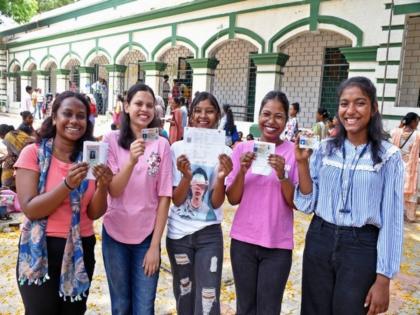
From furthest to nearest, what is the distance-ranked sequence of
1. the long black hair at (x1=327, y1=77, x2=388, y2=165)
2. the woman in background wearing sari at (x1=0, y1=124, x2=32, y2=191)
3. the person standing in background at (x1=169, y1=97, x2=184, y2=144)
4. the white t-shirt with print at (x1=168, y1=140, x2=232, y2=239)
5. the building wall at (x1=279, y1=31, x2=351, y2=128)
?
the building wall at (x1=279, y1=31, x2=351, y2=128), the person standing in background at (x1=169, y1=97, x2=184, y2=144), the woman in background wearing sari at (x1=0, y1=124, x2=32, y2=191), the white t-shirt with print at (x1=168, y1=140, x2=232, y2=239), the long black hair at (x1=327, y1=77, x2=388, y2=165)

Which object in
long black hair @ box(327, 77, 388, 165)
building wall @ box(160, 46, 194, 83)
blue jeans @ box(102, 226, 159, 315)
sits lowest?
blue jeans @ box(102, 226, 159, 315)

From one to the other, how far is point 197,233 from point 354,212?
941mm

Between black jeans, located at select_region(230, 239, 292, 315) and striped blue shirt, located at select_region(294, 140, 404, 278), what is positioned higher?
striped blue shirt, located at select_region(294, 140, 404, 278)

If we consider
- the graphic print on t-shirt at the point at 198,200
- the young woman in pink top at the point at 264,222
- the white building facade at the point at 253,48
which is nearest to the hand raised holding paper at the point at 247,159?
the young woman in pink top at the point at 264,222

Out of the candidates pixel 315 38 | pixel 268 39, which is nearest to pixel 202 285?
pixel 268 39

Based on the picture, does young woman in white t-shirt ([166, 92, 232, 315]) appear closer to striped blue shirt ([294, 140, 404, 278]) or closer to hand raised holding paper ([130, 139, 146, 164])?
hand raised holding paper ([130, 139, 146, 164])

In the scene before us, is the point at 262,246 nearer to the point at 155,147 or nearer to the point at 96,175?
the point at 155,147

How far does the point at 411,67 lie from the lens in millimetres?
9727

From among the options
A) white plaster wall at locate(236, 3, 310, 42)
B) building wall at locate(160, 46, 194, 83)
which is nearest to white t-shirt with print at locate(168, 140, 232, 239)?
white plaster wall at locate(236, 3, 310, 42)

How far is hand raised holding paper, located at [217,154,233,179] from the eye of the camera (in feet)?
7.69

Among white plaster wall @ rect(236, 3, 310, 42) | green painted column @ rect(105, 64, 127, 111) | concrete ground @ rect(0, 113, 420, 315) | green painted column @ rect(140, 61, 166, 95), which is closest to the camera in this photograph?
concrete ground @ rect(0, 113, 420, 315)

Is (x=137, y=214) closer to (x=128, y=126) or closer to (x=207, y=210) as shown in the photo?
→ (x=207, y=210)

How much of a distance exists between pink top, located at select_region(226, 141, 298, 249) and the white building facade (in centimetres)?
704

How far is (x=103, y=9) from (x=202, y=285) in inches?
767
